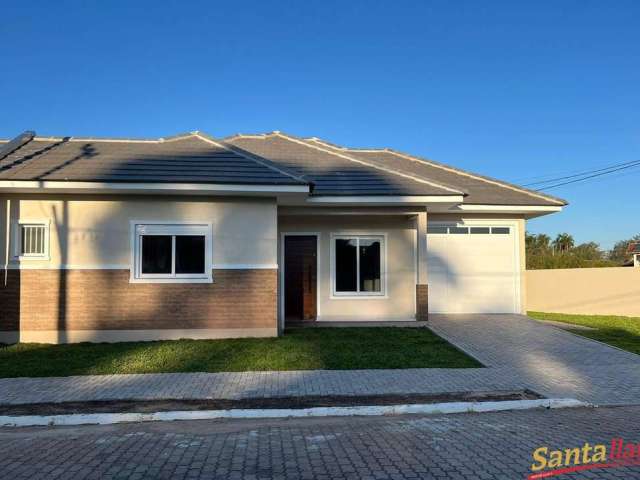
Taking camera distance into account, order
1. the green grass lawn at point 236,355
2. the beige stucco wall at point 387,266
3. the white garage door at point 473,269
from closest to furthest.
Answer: the green grass lawn at point 236,355 → the beige stucco wall at point 387,266 → the white garage door at point 473,269

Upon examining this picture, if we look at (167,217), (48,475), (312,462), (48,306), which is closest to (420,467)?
(312,462)

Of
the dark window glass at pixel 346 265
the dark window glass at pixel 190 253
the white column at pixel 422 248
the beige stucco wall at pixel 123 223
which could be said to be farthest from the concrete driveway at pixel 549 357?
the dark window glass at pixel 190 253

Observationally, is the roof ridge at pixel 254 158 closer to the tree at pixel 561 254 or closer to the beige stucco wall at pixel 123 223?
the beige stucco wall at pixel 123 223

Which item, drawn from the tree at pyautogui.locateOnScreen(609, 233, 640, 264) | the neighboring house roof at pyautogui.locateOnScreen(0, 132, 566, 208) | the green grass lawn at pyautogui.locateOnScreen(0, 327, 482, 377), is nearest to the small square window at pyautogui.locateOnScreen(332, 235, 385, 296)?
the neighboring house roof at pyautogui.locateOnScreen(0, 132, 566, 208)

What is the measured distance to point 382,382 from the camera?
8383mm

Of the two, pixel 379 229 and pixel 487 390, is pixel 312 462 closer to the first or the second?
pixel 487 390

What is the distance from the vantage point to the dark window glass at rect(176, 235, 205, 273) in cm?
1205

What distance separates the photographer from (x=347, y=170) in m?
14.3

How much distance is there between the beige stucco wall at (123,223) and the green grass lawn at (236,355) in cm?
181

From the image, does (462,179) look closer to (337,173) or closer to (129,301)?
(337,173)

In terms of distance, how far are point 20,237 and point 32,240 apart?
0.81 ft

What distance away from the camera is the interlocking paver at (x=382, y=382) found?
7.80m

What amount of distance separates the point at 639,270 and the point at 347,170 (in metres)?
11.9

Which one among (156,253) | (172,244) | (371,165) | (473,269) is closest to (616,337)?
(473,269)
